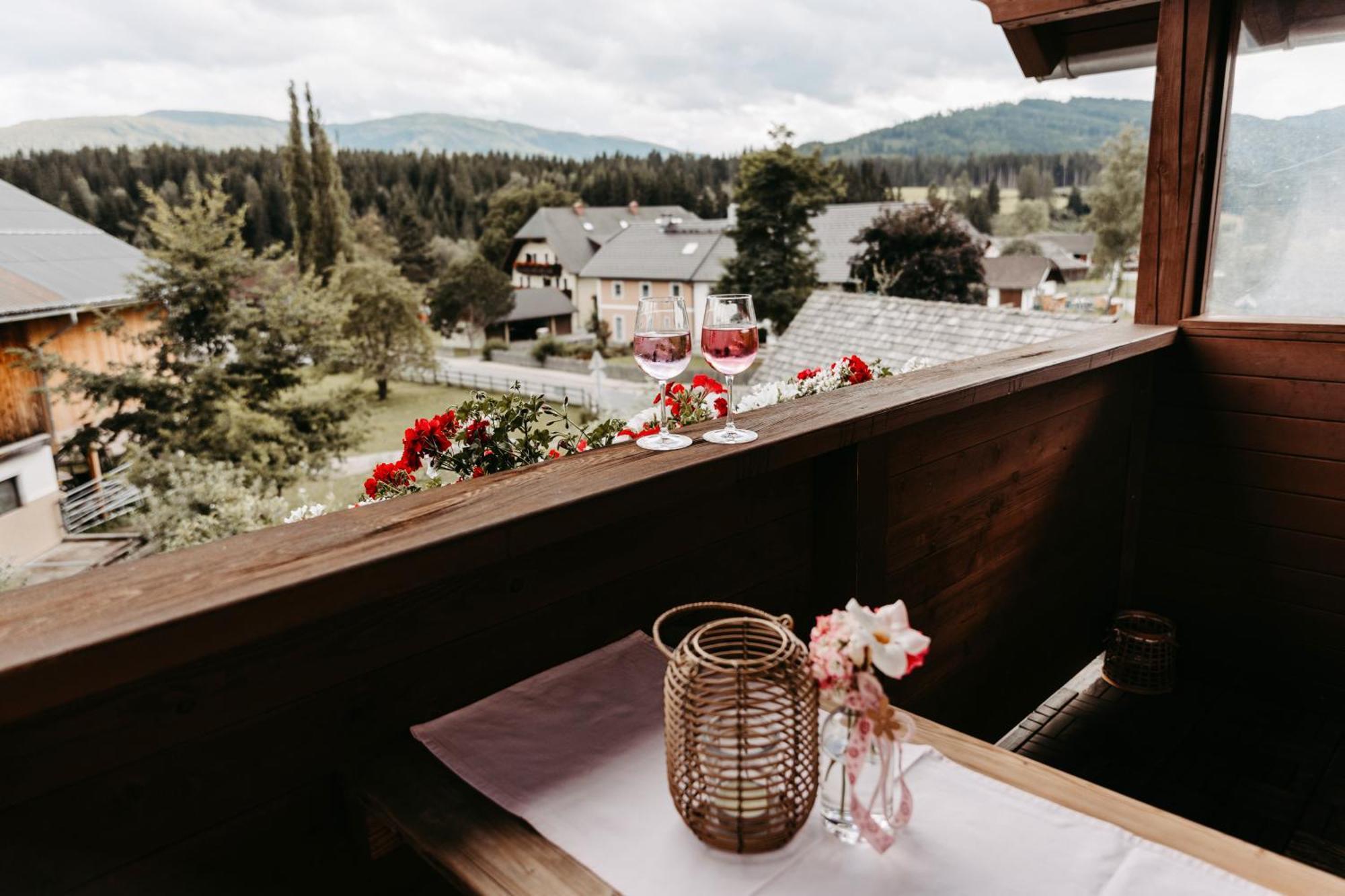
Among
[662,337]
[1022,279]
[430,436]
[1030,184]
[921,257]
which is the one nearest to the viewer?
[662,337]

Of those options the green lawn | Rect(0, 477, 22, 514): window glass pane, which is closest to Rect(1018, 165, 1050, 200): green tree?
the green lawn

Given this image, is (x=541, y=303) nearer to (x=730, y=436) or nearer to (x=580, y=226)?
(x=580, y=226)

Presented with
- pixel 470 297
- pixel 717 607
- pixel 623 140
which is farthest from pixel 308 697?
pixel 623 140

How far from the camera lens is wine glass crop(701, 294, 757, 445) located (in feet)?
3.41

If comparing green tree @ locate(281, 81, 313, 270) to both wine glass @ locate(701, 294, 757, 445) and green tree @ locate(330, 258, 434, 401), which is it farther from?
wine glass @ locate(701, 294, 757, 445)

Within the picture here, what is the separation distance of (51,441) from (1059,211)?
25.1 metres

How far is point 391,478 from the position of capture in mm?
1906

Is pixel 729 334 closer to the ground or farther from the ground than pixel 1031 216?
closer to the ground

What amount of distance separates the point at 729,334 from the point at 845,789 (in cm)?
55

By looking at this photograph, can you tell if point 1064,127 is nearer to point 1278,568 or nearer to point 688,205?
point 688,205

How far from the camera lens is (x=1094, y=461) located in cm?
240

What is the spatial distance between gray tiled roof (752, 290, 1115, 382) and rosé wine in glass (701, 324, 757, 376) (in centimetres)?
641

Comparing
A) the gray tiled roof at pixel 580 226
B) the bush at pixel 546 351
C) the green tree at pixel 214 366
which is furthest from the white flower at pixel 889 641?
the gray tiled roof at pixel 580 226

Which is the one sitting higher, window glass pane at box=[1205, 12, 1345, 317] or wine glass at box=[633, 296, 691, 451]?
window glass pane at box=[1205, 12, 1345, 317]
